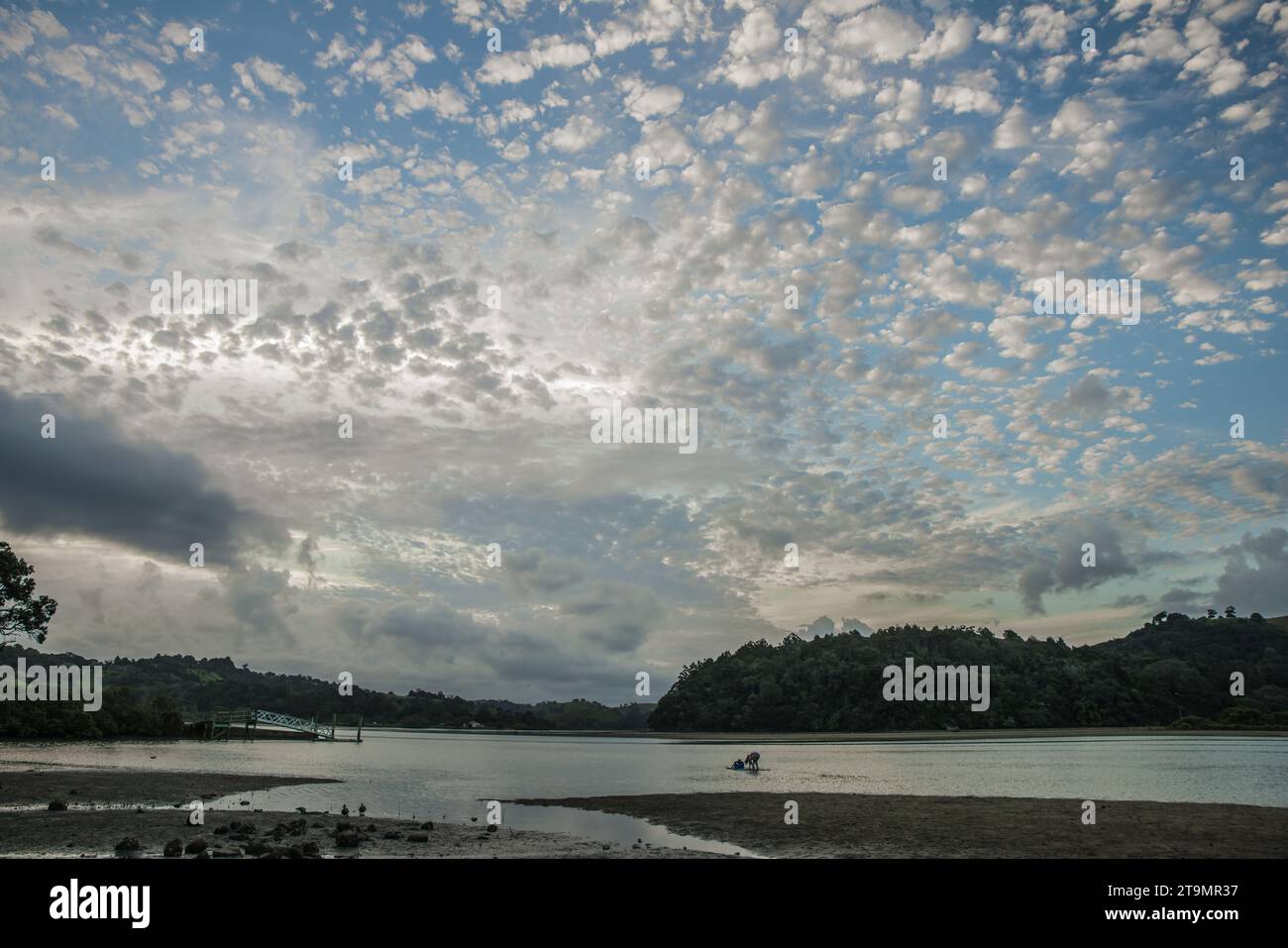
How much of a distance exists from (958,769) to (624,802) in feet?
128

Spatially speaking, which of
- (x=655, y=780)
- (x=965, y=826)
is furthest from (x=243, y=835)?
(x=655, y=780)

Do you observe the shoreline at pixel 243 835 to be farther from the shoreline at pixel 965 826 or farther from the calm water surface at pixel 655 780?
the shoreline at pixel 965 826

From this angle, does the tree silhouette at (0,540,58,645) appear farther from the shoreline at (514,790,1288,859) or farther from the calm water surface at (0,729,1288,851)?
the shoreline at (514,790,1288,859)

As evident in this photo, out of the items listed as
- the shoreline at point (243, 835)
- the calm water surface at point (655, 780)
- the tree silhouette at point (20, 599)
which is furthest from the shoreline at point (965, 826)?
the tree silhouette at point (20, 599)

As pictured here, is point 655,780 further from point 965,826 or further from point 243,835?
point 243,835

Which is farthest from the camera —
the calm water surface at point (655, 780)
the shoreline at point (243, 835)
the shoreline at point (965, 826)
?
the calm water surface at point (655, 780)

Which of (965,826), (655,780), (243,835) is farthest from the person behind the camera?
(655,780)

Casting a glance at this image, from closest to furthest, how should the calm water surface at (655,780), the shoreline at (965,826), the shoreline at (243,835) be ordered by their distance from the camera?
the shoreline at (243,835) < the shoreline at (965,826) < the calm water surface at (655,780)

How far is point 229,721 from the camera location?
128 m

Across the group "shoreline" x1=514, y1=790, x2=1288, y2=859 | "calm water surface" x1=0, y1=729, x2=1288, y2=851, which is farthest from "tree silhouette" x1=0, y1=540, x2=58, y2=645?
"shoreline" x1=514, y1=790, x2=1288, y2=859

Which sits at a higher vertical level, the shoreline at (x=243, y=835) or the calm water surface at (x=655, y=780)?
the shoreline at (x=243, y=835)

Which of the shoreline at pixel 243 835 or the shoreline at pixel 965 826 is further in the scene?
the shoreline at pixel 965 826
